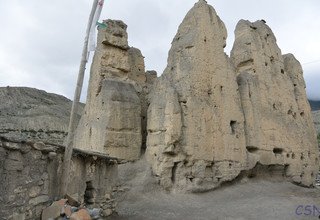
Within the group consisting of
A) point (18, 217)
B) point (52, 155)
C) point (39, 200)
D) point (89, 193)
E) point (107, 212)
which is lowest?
point (107, 212)

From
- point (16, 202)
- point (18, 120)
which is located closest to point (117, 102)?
point (16, 202)

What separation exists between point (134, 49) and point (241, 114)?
7.75m

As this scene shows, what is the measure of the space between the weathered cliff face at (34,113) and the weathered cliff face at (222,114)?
529 inches

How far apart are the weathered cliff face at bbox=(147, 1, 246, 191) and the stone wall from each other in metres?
6.26

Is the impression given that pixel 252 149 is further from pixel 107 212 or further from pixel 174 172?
pixel 107 212

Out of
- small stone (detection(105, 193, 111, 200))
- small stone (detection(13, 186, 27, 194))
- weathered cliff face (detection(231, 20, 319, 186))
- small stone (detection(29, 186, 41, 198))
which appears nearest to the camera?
small stone (detection(13, 186, 27, 194))

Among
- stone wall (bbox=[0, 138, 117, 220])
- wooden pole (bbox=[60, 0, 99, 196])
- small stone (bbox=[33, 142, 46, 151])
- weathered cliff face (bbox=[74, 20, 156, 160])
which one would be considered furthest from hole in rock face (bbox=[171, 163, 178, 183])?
small stone (bbox=[33, 142, 46, 151])

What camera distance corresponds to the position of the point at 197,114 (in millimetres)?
16281

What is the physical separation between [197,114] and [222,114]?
5.51 ft

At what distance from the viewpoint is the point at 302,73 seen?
2538cm

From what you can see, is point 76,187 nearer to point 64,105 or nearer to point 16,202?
point 16,202

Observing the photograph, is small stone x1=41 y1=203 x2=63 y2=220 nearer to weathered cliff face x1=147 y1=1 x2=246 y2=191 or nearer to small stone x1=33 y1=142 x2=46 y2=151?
small stone x1=33 y1=142 x2=46 y2=151

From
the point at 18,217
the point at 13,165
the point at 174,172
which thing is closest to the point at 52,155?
the point at 13,165

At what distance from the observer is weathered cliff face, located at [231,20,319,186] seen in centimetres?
1934
